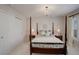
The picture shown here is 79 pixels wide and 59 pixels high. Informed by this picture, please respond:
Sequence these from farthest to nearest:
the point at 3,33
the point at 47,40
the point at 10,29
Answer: the point at 47,40 → the point at 10,29 → the point at 3,33

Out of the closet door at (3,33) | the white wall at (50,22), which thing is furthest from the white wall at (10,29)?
the white wall at (50,22)

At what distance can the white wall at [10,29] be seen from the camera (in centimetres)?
271

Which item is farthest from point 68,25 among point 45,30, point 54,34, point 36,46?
point 36,46

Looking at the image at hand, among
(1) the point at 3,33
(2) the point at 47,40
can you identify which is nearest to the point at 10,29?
(1) the point at 3,33

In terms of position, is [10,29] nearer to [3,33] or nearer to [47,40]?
[3,33]

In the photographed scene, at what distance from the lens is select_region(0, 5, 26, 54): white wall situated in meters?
2.71

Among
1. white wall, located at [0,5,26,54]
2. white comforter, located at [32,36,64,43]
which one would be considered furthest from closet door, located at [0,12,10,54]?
white comforter, located at [32,36,64,43]

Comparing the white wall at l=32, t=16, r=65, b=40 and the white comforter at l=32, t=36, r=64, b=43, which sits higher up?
the white wall at l=32, t=16, r=65, b=40

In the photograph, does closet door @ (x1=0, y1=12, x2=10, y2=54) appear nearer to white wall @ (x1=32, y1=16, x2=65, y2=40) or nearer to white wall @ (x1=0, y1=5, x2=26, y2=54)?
white wall @ (x1=0, y1=5, x2=26, y2=54)

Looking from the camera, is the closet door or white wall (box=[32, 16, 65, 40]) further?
white wall (box=[32, 16, 65, 40])

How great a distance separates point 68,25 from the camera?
3.60 m

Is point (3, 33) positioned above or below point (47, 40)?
above

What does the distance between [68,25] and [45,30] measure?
0.86 m

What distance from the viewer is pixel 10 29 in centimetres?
322
